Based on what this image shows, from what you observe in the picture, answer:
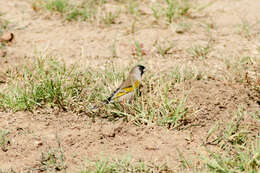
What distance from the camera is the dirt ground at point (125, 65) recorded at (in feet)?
13.5

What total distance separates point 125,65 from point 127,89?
3.98 feet

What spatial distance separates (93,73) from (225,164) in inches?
98.6

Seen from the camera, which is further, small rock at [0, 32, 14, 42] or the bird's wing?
small rock at [0, 32, 14, 42]

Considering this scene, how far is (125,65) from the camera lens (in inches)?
245

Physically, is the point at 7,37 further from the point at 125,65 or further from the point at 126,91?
the point at 126,91

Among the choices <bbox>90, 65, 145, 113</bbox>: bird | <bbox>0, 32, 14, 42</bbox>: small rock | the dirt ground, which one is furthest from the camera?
<bbox>0, 32, 14, 42</bbox>: small rock

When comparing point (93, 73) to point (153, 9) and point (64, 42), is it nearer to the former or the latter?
point (64, 42)

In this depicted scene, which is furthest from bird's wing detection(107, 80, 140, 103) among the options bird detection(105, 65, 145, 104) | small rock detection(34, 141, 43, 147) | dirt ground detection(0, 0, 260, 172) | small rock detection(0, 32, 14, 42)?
small rock detection(0, 32, 14, 42)

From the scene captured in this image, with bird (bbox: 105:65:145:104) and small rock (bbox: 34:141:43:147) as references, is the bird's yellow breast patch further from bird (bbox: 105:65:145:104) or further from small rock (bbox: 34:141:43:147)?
small rock (bbox: 34:141:43:147)

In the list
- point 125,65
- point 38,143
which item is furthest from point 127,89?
point 38,143

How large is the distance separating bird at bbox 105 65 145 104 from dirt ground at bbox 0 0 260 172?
1.10ft

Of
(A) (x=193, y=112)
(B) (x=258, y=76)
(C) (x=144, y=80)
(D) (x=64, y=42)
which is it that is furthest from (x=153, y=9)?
(A) (x=193, y=112)

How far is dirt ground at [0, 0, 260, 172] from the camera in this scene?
412 centimetres

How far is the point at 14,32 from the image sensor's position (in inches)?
287
